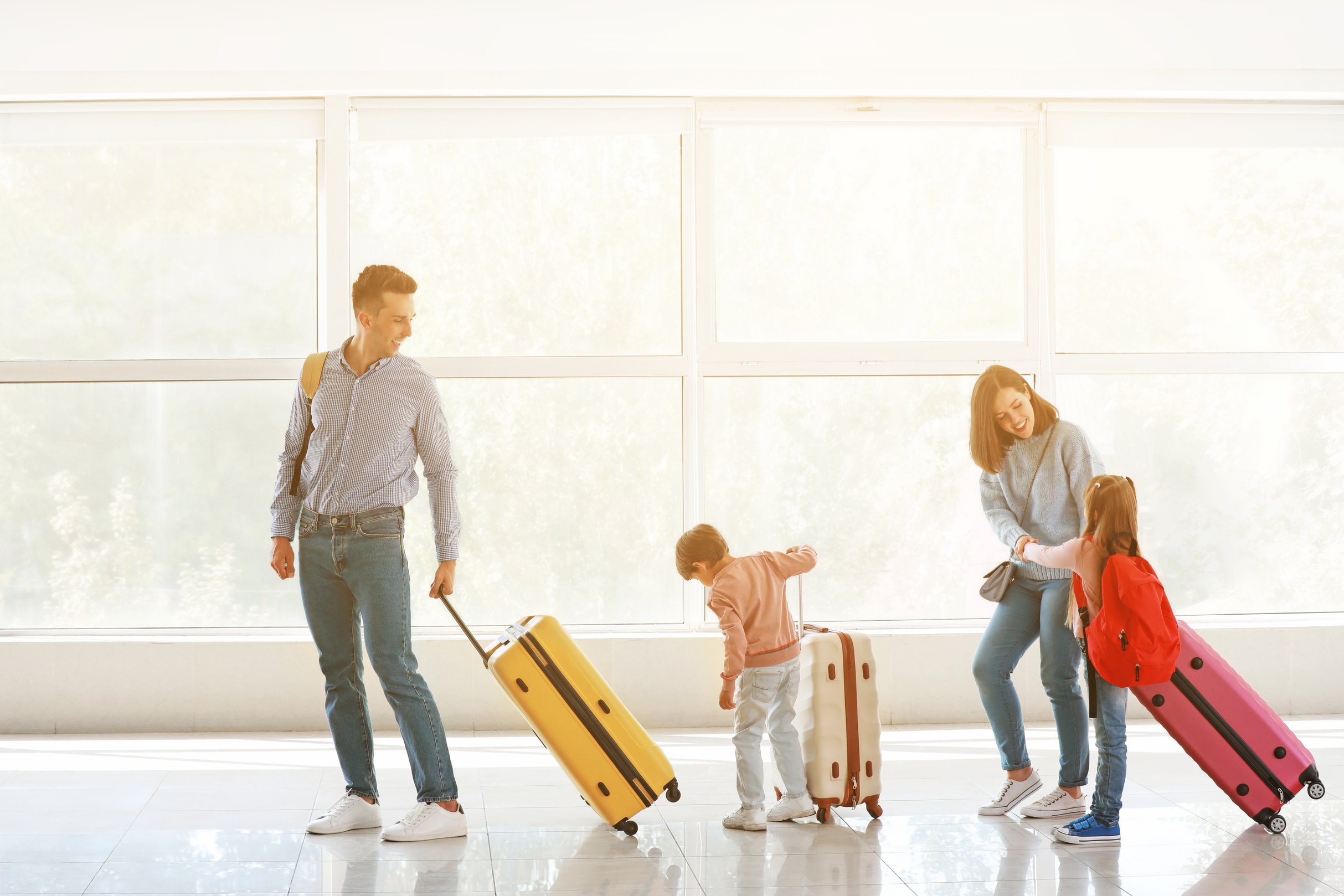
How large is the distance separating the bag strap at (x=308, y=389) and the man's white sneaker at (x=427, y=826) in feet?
3.21

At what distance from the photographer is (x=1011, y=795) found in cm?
358

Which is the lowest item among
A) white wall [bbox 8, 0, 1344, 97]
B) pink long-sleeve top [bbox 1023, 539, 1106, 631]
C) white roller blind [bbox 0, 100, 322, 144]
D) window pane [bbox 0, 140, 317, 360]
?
pink long-sleeve top [bbox 1023, 539, 1106, 631]

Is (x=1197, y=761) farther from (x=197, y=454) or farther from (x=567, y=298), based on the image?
(x=197, y=454)

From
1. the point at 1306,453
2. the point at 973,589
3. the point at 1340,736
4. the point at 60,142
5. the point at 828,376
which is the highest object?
the point at 60,142

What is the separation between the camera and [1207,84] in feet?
17.1

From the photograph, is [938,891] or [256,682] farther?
[256,682]

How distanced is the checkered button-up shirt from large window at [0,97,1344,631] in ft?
5.90

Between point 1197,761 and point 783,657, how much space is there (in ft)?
3.98

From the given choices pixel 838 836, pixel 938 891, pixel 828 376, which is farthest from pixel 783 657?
pixel 828 376

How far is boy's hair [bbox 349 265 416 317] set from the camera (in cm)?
333

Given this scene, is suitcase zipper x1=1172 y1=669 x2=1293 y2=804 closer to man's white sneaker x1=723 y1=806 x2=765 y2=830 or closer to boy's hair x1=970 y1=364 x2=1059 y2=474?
boy's hair x1=970 y1=364 x2=1059 y2=474

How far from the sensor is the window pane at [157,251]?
16.9 ft

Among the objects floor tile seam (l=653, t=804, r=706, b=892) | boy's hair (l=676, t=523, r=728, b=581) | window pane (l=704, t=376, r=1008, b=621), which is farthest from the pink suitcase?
window pane (l=704, t=376, r=1008, b=621)

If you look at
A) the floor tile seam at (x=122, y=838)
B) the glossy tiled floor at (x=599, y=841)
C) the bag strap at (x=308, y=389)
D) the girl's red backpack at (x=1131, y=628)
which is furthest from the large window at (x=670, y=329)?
the girl's red backpack at (x=1131, y=628)
